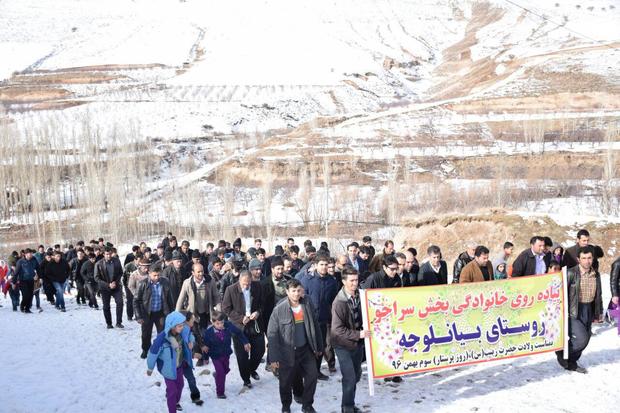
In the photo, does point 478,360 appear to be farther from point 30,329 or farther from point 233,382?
point 30,329

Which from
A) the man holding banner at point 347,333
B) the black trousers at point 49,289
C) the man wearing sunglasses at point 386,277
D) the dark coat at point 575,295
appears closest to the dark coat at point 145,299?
the man wearing sunglasses at point 386,277

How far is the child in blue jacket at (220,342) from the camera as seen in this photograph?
8062 mm

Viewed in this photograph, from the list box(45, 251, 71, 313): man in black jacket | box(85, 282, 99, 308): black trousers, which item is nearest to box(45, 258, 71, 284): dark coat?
box(45, 251, 71, 313): man in black jacket

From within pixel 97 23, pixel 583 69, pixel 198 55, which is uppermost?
pixel 97 23

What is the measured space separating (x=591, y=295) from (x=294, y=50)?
96252 millimetres

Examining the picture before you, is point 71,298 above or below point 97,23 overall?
below

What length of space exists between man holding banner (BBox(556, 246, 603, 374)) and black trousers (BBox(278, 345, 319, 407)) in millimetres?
4000

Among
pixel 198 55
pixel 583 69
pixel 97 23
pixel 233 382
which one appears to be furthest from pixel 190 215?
pixel 97 23

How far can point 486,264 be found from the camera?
29.0 ft

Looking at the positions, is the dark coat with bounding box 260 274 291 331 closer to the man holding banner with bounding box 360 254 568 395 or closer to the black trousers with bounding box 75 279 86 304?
the man holding banner with bounding box 360 254 568 395

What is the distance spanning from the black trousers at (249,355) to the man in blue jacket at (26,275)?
30.1 feet

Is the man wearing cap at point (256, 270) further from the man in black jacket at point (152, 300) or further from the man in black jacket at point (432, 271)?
the man in black jacket at point (432, 271)

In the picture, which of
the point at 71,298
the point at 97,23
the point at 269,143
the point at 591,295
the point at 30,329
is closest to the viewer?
the point at 591,295

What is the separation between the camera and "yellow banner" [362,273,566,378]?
24.4 feet
